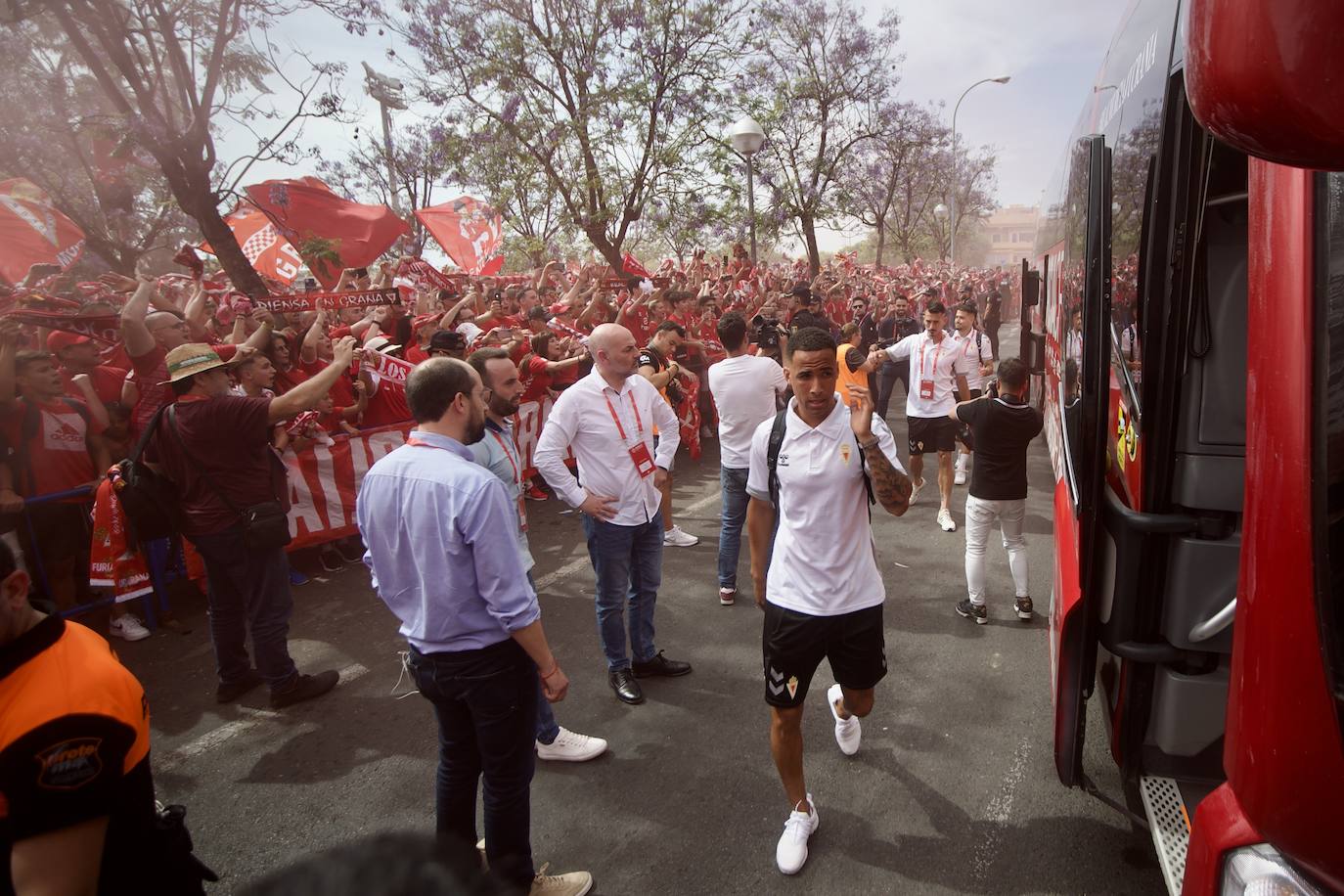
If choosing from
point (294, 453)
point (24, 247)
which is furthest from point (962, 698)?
point (24, 247)

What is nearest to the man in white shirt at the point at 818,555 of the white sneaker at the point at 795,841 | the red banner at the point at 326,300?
the white sneaker at the point at 795,841

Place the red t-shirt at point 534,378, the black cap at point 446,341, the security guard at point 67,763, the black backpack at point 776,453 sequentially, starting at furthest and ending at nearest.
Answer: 1. the red t-shirt at point 534,378
2. the black cap at point 446,341
3. the black backpack at point 776,453
4. the security guard at point 67,763

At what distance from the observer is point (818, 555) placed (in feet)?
9.34

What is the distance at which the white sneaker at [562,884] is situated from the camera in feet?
9.08

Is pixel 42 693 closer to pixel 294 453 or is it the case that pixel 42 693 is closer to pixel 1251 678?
pixel 1251 678

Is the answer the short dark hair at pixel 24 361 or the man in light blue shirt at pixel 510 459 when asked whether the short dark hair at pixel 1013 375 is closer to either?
the man in light blue shirt at pixel 510 459

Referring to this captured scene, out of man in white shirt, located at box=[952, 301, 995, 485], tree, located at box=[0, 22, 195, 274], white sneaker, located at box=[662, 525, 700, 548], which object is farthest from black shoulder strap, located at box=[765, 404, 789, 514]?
tree, located at box=[0, 22, 195, 274]

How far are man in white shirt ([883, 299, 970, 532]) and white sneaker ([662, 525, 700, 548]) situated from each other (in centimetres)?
211

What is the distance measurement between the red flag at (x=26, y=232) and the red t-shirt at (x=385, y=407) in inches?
179

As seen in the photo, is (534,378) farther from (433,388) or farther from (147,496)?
(433,388)

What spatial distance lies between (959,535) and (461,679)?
5039 millimetres

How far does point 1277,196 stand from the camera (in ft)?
5.08

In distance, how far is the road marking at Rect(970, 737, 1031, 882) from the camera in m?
2.80

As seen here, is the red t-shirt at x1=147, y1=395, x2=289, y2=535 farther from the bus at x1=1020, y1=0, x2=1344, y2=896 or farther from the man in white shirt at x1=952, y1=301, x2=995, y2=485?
the man in white shirt at x1=952, y1=301, x2=995, y2=485
